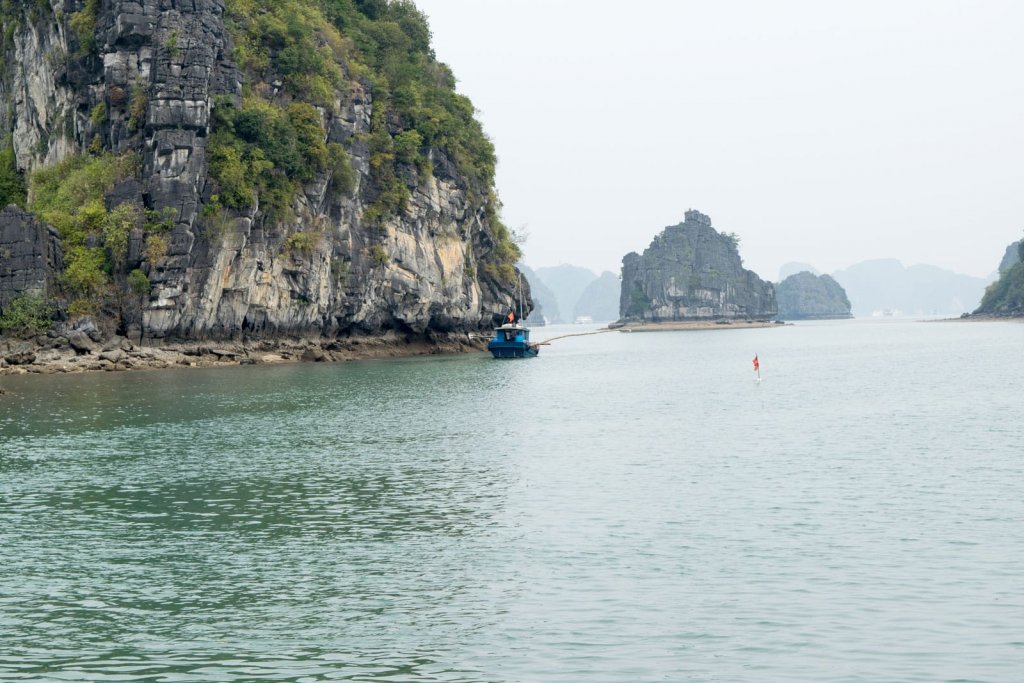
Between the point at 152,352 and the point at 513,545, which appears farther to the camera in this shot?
the point at 152,352

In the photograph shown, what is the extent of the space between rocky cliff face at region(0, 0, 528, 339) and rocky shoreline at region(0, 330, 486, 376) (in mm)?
1035

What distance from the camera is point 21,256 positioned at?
2530 inches

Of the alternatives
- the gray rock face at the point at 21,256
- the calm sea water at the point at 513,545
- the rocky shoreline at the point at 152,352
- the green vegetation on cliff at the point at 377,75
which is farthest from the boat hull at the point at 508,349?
the calm sea water at the point at 513,545

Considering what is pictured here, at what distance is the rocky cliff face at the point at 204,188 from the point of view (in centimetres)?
6750

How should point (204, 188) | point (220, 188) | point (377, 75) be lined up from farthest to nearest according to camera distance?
point (377, 75) < point (220, 188) < point (204, 188)

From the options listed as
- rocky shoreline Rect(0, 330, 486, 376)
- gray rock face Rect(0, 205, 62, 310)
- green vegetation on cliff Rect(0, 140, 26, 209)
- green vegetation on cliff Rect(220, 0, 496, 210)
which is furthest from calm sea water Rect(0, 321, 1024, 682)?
green vegetation on cliff Rect(0, 140, 26, 209)

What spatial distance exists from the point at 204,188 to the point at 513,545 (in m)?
56.2

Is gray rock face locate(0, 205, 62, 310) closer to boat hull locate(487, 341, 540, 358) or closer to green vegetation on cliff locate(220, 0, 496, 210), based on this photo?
green vegetation on cliff locate(220, 0, 496, 210)

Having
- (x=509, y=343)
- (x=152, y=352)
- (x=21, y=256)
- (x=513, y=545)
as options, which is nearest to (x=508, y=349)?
(x=509, y=343)

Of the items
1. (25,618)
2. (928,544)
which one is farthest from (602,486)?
(25,618)

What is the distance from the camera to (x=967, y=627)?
14000 mm

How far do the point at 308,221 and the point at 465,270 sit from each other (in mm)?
19178

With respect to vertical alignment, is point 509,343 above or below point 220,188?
below

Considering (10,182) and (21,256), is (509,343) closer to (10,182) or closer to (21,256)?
(21,256)
